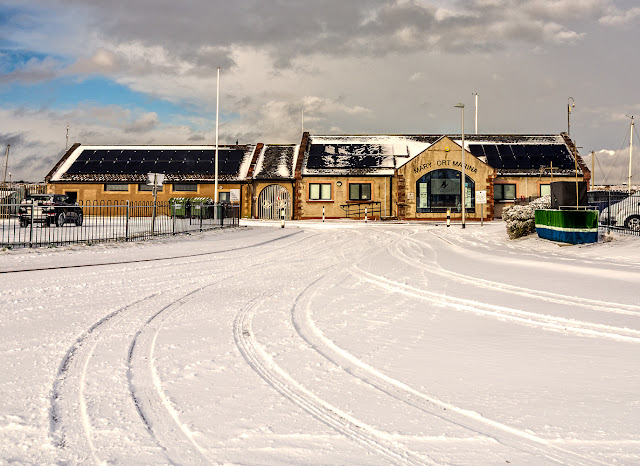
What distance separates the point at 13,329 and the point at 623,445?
5864 millimetres

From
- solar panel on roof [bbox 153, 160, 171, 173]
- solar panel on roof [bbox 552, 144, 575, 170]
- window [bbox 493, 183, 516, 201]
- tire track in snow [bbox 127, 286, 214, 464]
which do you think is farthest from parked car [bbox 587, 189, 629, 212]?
solar panel on roof [bbox 153, 160, 171, 173]

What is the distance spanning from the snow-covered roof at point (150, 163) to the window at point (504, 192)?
70.2ft

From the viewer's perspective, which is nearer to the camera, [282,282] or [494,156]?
[282,282]

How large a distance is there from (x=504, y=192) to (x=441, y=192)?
5.96 m

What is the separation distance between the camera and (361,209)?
4594 cm

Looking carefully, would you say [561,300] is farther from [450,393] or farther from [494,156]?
[494,156]

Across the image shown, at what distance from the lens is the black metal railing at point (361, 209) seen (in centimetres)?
4569

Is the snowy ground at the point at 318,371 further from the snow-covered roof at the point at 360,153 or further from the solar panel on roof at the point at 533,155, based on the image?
Result: the solar panel on roof at the point at 533,155

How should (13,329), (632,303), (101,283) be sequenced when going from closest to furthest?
(13,329) < (632,303) < (101,283)

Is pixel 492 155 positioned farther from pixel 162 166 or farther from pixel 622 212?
pixel 162 166

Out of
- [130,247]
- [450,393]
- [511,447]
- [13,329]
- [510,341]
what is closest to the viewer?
[511,447]

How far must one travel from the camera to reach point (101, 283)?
970 cm

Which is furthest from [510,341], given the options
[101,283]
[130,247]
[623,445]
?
[130,247]

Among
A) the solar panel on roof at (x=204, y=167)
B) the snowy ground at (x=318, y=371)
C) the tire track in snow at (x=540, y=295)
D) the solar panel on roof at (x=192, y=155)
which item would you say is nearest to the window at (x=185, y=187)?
the solar panel on roof at (x=204, y=167)
